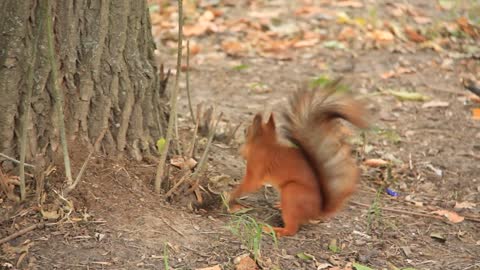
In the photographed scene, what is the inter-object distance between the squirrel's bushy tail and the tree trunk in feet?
2.11

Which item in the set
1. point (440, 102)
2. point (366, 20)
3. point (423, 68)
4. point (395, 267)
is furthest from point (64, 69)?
point (366, 20)

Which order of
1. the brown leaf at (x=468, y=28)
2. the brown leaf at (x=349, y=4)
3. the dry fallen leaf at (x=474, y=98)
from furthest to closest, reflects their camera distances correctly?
the brown leaf at (x=349, y=4) → the brown leaf at (x=468, y=28) → the dry fallen leaf at (x=474, y=98)

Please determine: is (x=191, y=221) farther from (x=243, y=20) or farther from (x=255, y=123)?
(x=243, y=20)

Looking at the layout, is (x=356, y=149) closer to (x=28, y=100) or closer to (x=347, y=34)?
(x=28, y=100)

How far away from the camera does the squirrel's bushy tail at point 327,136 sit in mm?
3016

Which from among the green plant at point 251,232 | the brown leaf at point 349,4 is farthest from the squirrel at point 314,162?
the brown leaf at point 349,4

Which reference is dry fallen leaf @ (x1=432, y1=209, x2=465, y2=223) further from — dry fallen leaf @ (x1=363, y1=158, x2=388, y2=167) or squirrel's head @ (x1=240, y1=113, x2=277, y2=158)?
squirrel's head @ (x1=240, y1=113, x2=277, y2=158)

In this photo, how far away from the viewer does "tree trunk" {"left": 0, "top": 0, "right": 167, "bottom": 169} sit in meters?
2.84

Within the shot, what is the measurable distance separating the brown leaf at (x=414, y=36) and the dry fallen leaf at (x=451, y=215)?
2.74m

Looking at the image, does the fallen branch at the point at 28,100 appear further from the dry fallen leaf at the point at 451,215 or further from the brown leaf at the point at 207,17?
the brown leaf at the point at 207,17

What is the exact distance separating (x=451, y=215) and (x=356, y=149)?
0.78m

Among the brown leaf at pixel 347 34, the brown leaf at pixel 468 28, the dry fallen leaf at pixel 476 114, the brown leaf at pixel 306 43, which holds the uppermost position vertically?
the brown leaf at pixel 468 28

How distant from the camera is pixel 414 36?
5.94m

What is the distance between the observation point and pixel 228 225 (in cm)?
300
